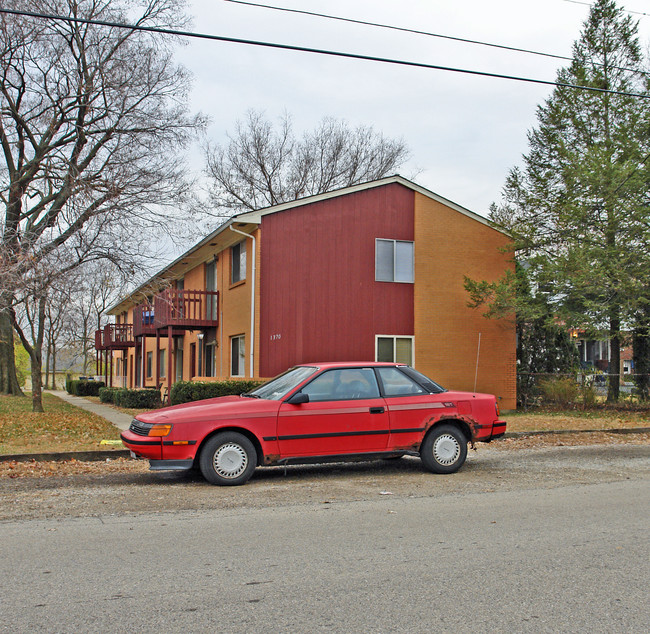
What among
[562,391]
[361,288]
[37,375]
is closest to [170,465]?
[361,288]

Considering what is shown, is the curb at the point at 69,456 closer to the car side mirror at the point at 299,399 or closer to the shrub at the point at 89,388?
the car side mirror at the point at 299,399

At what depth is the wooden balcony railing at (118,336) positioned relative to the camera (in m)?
38.2

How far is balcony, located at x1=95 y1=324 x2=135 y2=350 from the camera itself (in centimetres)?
3819

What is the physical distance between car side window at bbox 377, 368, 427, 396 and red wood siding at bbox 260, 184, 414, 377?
9.58 m

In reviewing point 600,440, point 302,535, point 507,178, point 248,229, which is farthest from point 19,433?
point 507,178

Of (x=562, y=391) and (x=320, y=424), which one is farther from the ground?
(x=320, y=424)

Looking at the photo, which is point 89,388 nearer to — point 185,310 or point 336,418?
point 185,310

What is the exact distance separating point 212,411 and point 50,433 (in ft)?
24.3

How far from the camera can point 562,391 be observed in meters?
21.7

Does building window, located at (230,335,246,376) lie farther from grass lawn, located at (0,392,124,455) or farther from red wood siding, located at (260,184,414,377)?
grass lawn, located at (0,392,124,455)

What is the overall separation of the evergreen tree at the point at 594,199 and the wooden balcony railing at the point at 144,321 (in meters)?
14.1

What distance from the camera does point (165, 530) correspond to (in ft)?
20.8

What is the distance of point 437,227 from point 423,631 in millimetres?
17728

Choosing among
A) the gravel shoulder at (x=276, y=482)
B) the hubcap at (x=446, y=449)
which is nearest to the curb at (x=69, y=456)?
the gravel shoulder at (x=276, y=482)
